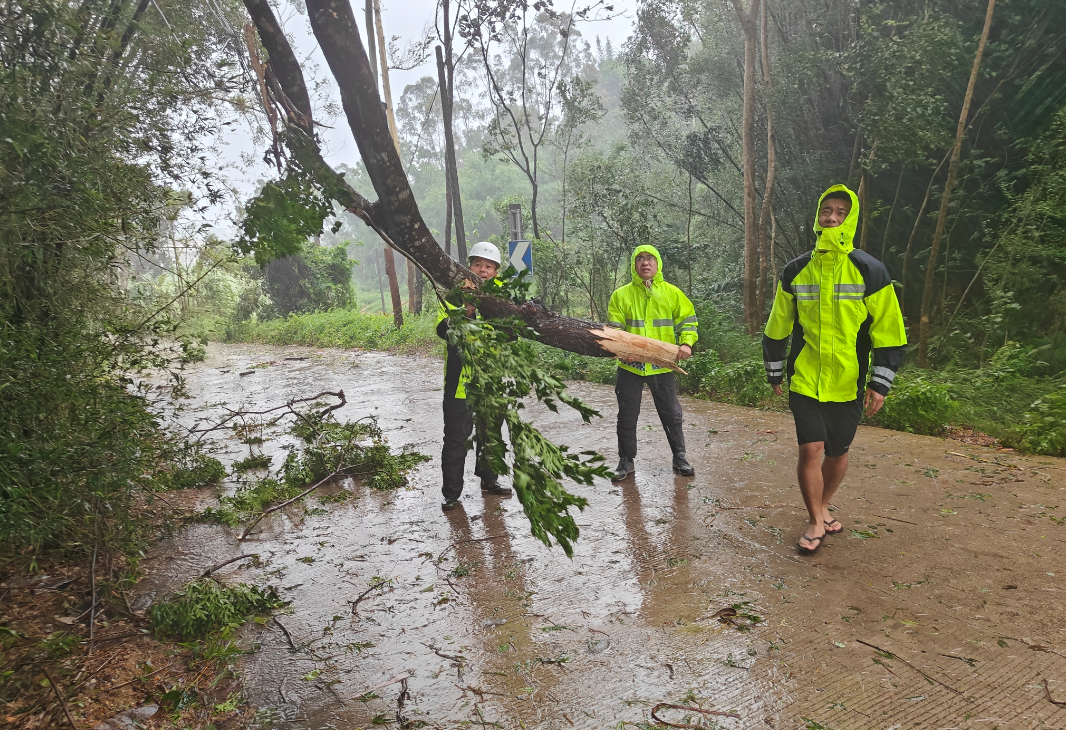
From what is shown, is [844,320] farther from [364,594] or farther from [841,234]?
[364,594]

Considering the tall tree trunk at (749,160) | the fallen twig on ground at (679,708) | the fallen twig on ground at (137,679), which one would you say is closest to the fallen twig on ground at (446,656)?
the fallen twig on ground at (679,708)

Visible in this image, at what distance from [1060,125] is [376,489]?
971 cm

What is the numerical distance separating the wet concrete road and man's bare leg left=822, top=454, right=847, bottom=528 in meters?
0.32

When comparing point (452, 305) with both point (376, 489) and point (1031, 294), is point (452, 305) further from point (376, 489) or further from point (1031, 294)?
point (1031, 294)

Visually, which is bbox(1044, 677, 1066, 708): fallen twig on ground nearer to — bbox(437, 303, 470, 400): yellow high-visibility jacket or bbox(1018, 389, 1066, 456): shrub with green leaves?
bbox(437, 303, 470, 400): yellow high-visibility jacket

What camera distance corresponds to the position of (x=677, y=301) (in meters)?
5.66

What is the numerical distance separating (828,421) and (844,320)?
0.65 metres

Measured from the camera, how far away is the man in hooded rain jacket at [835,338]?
12.4 ft

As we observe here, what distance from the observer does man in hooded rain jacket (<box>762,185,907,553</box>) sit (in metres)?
3.78

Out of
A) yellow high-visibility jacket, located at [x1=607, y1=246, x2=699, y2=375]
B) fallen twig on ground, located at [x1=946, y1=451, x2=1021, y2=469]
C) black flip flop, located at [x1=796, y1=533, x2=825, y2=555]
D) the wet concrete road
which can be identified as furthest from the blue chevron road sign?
black flip flop, located at [x1=796, y1=533, x2=825, y2=555]

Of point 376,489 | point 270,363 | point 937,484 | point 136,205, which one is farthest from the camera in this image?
point 270,363

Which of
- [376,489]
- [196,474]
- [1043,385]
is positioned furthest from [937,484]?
[196,474]

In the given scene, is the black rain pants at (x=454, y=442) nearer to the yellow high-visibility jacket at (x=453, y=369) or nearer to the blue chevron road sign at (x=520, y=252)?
the yellow high-visibility jacket at (x=453, y=369)

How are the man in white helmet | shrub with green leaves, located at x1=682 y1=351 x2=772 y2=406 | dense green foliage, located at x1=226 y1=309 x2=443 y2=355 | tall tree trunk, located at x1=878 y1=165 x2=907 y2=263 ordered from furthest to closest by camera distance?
dense green foliage, located at x1=226 y1=309 x2=443 y2=355
tall tree trunk, located at x1=878 y1=165 x2=907 y2=263
shrub with green leaves, located at x1=682 y1=351 x2=772 y2=406
the man in white helmet
